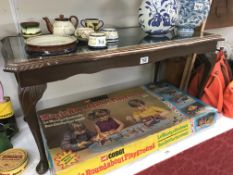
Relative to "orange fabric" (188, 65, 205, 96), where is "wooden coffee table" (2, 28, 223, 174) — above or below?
above

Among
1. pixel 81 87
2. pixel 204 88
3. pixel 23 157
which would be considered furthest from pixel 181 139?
pixel 23 157

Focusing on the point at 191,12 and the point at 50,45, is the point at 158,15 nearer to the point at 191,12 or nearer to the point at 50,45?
the point at 191,12

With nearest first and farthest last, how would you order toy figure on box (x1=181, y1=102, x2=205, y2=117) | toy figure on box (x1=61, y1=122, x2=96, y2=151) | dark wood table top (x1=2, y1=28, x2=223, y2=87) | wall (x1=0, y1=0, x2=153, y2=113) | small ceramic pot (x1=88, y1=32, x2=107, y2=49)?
dark wood table top (x1=2, y1=28, x2=223, y2=87), small ceramic pot (x1=88, y1=32, x2=107, y2=49), toy figure on box (x1=61, y1=122, x2=96, y2=151), wall (x1=0, y1=0, x2=153, y2=113), toy figure on box (x1=181, y1=102, x2=205, y2=117)

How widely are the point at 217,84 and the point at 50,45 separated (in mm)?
991

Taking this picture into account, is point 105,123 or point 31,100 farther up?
point 31,100

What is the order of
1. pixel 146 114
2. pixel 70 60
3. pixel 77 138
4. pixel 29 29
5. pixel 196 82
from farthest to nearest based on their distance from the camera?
pixel 196 82 → pixel 146 114 → pixel 77 138 → pixel 29 29 → pixel 70 60

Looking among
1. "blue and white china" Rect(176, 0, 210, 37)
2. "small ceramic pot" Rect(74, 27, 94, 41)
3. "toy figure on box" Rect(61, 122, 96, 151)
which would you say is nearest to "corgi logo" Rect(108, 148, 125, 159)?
"toy figure on box" Rect(61, 122, 96, 151)

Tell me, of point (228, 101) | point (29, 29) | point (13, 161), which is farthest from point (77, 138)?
point (228, 101)

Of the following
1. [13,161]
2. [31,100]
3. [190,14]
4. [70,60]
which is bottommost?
[13,161]

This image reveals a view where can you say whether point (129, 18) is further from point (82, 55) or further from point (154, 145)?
point (154, 145)

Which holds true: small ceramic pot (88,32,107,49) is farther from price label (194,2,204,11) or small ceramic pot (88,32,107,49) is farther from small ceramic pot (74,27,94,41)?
price label (194,2,204,11)

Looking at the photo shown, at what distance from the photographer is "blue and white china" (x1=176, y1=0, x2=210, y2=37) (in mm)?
1000

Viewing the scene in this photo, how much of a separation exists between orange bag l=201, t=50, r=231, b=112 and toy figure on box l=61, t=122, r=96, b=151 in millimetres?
760

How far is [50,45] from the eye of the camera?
74 centimetres
